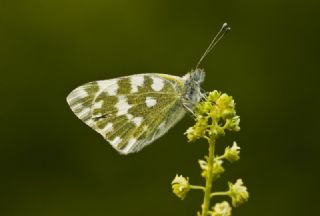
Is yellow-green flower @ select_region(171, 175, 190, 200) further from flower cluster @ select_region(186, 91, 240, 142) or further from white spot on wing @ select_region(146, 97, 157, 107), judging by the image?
white spot on wing @ select_region(146, 97, 157, 107)

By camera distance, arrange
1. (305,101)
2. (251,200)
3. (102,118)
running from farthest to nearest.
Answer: (305,101), (251,200), (102,118)

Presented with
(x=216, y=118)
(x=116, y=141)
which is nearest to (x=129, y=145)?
(x=116, y=141)

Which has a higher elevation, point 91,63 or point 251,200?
point 91,63

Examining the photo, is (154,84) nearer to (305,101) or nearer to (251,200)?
(251,200)

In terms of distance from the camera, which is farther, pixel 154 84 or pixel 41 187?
pixel 41 187

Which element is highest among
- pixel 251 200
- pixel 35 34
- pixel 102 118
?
pixel 35 34

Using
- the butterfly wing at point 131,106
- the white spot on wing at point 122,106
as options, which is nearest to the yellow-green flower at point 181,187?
the butterfly wing at point 131,106

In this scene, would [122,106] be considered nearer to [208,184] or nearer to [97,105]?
[97,105]

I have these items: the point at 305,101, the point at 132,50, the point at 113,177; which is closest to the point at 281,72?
the point at 305,101
